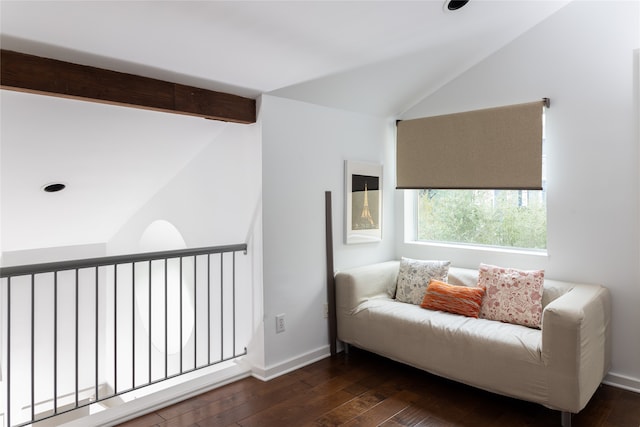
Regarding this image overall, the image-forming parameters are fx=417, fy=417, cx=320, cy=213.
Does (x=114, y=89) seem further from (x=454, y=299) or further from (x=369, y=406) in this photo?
(x=454, y=299)

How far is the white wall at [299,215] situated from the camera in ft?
9.95

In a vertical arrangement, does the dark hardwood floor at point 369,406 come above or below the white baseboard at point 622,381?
below

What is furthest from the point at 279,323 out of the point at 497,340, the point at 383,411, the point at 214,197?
the point at 497,340

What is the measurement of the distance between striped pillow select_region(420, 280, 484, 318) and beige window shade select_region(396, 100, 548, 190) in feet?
2.82

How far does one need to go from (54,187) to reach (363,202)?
246 centimetres

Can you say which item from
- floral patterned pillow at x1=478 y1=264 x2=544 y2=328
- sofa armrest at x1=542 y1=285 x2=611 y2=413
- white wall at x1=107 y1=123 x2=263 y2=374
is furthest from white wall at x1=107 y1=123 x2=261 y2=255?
sofa armrest at x1=542 y1=285 x2=611 y2=413

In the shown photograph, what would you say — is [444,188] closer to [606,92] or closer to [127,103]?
[606,92]

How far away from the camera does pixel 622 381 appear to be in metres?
2.82

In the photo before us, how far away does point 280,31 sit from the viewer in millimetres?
2363

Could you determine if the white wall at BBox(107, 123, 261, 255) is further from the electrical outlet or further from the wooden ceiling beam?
the electrical outlet

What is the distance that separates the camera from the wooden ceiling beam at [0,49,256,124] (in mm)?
2016

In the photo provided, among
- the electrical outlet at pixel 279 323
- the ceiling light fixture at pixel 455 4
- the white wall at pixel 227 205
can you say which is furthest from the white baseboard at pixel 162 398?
the ceiling light fixture at pixel 455 4

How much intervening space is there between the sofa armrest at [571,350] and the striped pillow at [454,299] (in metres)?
0.64

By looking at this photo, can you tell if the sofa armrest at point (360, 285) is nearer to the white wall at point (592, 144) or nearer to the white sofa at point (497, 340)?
the white sofa at point (497, 340)
